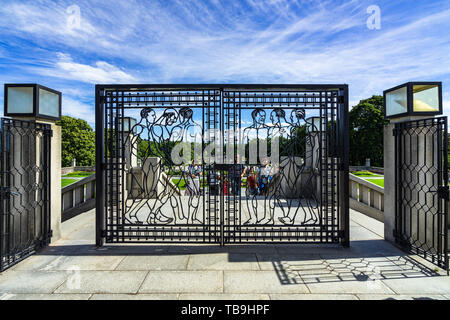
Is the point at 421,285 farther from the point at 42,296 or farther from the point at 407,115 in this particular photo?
the point at 42,296

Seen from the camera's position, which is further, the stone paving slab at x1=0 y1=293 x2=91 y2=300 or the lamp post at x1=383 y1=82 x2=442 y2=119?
the lamp post at x1=383 y1=82 x2=442 y2=119

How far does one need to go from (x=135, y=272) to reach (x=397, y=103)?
5058 millimetres

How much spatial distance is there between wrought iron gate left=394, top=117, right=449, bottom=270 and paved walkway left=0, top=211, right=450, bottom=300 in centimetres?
37

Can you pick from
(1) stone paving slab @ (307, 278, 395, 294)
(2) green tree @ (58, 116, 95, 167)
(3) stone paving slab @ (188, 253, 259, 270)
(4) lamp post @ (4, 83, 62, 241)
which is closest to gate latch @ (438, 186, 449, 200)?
(1) stone paving slab @ (307, 278, 395, 294)

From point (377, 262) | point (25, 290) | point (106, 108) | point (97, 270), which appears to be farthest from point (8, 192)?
point (377, 262)

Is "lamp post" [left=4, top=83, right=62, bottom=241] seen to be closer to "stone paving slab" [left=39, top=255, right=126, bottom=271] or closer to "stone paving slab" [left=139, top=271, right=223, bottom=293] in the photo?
"stone paving slab" [left=39, top=255, right=126, bottom=271]

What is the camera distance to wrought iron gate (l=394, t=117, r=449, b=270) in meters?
3.95

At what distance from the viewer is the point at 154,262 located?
12.6ft

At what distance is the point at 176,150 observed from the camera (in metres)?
4.65

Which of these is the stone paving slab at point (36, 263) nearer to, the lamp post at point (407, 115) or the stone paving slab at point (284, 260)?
the stone paving slab at point (284, 260)

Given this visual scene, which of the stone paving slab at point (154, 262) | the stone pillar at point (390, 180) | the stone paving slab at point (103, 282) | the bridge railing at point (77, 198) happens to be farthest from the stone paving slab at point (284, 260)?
the bridge railing at point (77, 198)

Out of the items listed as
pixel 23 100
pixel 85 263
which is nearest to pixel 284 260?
pixel 85 263

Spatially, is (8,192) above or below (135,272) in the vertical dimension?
above
